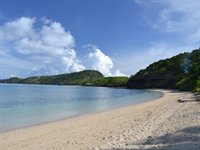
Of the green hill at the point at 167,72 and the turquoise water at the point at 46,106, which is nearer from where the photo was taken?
the turquoise water at the point at 46,106

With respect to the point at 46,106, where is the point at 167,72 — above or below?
above

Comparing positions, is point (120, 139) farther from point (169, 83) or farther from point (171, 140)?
point (169, 83)

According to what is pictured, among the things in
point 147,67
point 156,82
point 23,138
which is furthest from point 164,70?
point 23,138

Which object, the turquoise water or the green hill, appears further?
the green hill

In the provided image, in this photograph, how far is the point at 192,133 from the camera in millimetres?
12945

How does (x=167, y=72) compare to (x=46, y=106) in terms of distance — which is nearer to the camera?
(x=46, y=106)

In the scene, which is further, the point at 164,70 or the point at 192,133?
the point at 164,70

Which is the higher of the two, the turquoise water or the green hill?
the green hill

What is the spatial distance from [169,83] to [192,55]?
1586cm

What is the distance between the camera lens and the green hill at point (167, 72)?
406 ft

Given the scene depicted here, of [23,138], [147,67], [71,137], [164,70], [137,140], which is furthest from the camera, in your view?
[147,67]

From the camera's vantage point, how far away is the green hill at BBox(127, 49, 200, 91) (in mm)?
123812

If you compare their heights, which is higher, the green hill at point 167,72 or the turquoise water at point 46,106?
the green hill at point 167,72

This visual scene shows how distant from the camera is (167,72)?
136 m
